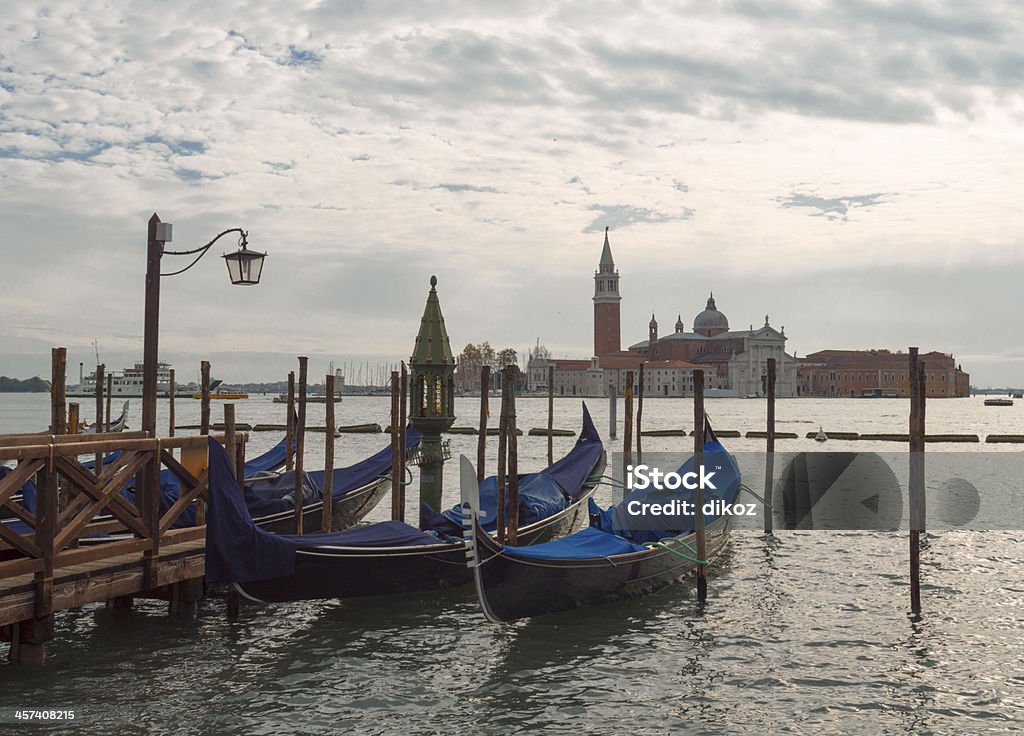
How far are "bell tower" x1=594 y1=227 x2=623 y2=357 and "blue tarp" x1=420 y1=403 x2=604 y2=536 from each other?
10235 cm

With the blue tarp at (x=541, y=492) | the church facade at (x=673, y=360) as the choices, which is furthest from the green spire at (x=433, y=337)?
the church facade at (x=673, y=360)

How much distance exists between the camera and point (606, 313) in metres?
119

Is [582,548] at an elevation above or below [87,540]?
below

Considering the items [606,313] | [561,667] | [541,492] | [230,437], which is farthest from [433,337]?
[606,313]

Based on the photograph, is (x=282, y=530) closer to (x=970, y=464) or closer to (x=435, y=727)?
(x=435, y=727)

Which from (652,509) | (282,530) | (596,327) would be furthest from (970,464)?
(596,327)

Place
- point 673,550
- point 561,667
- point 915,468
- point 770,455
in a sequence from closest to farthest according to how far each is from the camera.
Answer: point 561,667
point 673,550
point 915,468
point 770,455

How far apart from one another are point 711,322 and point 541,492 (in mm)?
119870

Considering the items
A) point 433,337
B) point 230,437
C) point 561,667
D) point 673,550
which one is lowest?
point 561,667

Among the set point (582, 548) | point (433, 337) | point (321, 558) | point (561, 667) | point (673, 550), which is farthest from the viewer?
point (433, 337)

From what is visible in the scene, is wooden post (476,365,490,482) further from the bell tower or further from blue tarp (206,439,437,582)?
the bell tower

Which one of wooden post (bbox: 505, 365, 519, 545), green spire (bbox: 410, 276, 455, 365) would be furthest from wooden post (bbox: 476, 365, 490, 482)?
wooden post (bbox: 505, 365, 519, 545)

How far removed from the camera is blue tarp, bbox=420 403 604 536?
32.7 feet

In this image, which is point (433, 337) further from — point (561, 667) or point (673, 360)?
point (673, 360)
